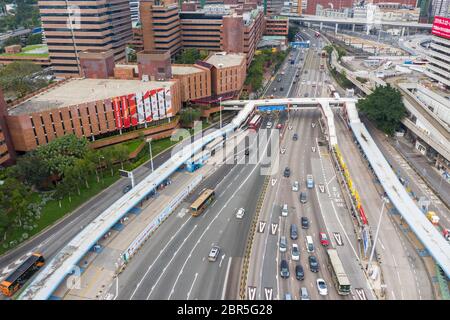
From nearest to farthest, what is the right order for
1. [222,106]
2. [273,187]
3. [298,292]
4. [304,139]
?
[298,292] < [273,187] < [304,139] < [222,106]

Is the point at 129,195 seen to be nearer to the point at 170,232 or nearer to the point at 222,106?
the point at 170,232

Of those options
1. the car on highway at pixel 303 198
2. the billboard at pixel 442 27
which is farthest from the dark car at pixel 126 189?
the billboard at pixel 442 27

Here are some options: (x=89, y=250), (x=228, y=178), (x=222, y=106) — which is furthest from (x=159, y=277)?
(x=222, y=106)

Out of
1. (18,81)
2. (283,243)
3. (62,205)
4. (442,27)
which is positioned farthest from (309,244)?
(18,81)

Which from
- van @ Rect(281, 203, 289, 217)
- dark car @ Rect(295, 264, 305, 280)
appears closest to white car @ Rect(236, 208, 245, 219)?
van @ Rect(281, 203, 289, 217)

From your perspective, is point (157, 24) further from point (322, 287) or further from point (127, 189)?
point (322, 287)

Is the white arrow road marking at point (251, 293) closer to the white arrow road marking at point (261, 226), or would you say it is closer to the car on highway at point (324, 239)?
the white arrow road marking at point (261, 226)

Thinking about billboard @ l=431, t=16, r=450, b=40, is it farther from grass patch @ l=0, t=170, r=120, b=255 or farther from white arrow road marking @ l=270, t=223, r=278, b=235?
grass patch @ l=0, t=170, r=120, b=255
